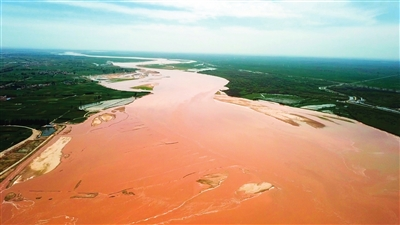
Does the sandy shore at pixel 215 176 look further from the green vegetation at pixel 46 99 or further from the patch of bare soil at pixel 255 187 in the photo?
the green vegetation at pixel 46 99

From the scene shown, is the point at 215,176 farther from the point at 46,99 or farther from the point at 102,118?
the point at 46,99

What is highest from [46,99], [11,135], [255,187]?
[46,99]

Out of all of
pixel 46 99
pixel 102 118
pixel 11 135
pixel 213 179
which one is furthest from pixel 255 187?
pixel 46 99

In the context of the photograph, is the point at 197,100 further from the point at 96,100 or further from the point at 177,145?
the point at 177,145

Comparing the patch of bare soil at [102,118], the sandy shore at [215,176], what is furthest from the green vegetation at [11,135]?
the patch of bare soil at [102,118]

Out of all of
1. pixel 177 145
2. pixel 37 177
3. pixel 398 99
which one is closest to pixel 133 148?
pixel 177 145
